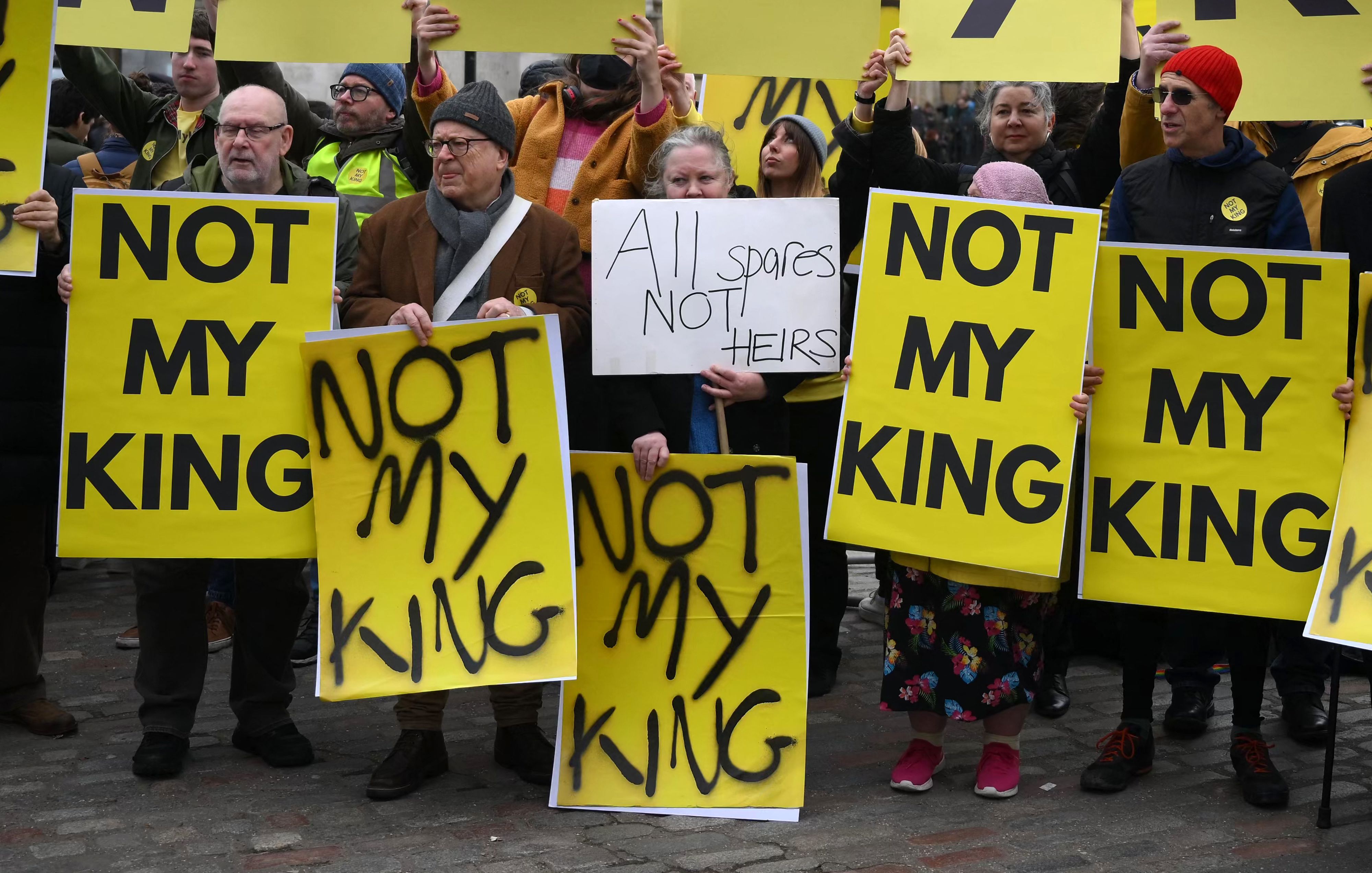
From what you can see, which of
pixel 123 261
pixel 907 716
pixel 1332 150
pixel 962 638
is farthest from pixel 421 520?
pixel 1332 150

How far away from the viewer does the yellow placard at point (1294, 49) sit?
4680 mm

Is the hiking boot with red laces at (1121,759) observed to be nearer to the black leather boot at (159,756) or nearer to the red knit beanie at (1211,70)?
the red knit beanie at (1211,70)

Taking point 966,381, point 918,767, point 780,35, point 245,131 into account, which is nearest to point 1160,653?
point 918,767

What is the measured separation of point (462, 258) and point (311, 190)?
66 centimetres

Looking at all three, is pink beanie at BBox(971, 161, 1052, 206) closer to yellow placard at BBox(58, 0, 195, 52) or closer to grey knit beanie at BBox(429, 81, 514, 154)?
grey knit beanie at BBox(429, 81, 514, 154)

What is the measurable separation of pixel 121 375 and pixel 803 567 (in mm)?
2126

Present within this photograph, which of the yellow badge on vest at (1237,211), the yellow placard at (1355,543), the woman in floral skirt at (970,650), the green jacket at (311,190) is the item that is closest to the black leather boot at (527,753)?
the woman in floral skirt at (970,650)

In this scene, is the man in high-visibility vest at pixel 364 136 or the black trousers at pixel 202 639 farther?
the man in high-visibility vest at pixel 364 136

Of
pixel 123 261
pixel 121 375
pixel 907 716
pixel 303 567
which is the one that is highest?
pixel 123 261

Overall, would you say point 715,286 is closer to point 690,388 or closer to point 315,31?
point 690,388

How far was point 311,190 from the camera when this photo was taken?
195 inches

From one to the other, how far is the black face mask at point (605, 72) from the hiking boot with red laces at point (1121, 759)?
2880 millimetres

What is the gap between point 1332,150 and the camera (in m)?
5.91

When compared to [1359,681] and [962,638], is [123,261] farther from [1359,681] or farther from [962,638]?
[1359,681]
